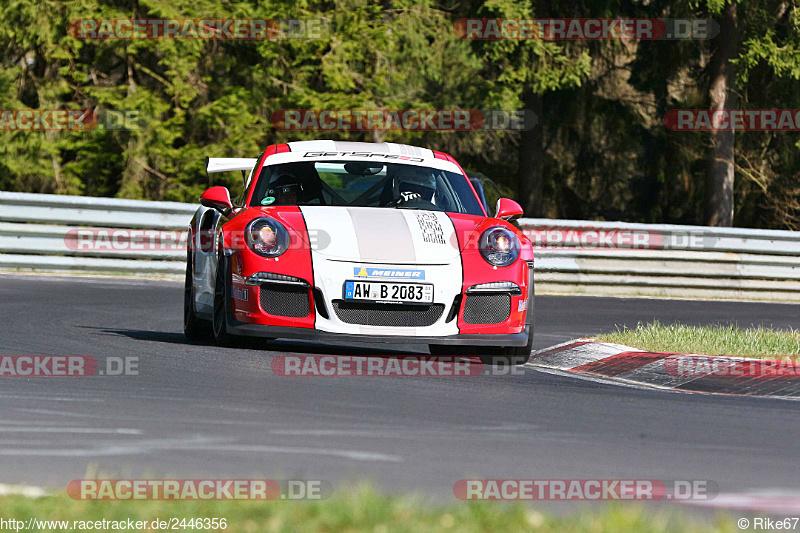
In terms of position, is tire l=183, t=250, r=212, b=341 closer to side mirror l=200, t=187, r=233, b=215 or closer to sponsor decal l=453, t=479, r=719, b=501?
side mirror l=200, t=187, r=233, b=215

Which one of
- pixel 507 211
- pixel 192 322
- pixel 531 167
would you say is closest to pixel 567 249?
pixel 507 211

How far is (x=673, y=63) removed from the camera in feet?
94.9

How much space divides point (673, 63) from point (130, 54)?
1141 centimetres

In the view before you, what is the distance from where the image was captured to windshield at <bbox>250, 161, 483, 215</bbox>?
9.80 metres

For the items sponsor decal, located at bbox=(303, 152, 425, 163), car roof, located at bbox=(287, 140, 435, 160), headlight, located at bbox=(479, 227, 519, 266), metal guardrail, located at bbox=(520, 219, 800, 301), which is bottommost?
metal guardrail, located at bbox=(520, 219, 800, 301)

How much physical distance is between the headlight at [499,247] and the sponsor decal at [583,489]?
3.87 meters

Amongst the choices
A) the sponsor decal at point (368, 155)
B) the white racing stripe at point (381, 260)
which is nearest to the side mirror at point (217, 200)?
the white racing stripe at point (381, 260)

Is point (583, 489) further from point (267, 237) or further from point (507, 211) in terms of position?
point (507, 211)

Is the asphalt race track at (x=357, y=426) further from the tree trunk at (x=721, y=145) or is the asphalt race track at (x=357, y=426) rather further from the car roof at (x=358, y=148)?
the tree trunk at (x=721, y=145)

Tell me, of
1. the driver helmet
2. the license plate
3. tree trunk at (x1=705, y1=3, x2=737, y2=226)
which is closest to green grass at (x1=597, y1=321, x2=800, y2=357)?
the driver helmet

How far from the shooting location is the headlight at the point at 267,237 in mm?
8805

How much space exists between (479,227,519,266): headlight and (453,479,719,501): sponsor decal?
3873 millimetres

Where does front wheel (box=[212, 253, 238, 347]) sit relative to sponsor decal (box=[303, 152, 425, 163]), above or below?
below

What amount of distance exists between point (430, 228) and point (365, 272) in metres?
0.71
